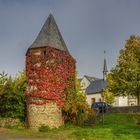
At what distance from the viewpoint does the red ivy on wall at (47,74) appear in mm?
35178

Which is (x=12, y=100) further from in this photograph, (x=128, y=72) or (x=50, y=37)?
(x=128, y=72)

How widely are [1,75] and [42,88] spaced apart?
22.7 feet

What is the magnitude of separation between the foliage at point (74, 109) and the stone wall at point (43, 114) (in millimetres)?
1571

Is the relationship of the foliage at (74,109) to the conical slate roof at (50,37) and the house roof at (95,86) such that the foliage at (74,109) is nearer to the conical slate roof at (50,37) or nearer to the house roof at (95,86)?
the conical slate roof at (50,37)

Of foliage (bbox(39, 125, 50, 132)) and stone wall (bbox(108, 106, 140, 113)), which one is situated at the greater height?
stone wall (bbox(108, 106, 140, 113))

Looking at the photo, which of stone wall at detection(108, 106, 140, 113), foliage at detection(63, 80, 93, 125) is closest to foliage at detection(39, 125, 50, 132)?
foliage at detection(63, 80, 93, 125)

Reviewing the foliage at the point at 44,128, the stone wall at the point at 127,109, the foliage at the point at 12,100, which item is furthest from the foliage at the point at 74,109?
the stone wall at the point at 127,109

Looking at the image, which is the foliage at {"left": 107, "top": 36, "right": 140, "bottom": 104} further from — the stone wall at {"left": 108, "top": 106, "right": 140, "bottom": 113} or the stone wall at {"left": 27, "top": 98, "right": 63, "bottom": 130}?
the stone wall at {"left": 27, "top": 98, "right": 63, "bottom": 130}

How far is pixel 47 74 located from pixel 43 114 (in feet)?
11.1

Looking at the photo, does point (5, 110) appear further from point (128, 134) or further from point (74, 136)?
point (128, 134)

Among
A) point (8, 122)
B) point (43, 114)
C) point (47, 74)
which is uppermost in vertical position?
point (47, 74)

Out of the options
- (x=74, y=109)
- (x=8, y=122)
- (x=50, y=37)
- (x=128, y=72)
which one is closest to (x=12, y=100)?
(x=8, y=122)

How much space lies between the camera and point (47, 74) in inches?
1389

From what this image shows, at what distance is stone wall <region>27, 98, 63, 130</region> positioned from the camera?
34.3m
